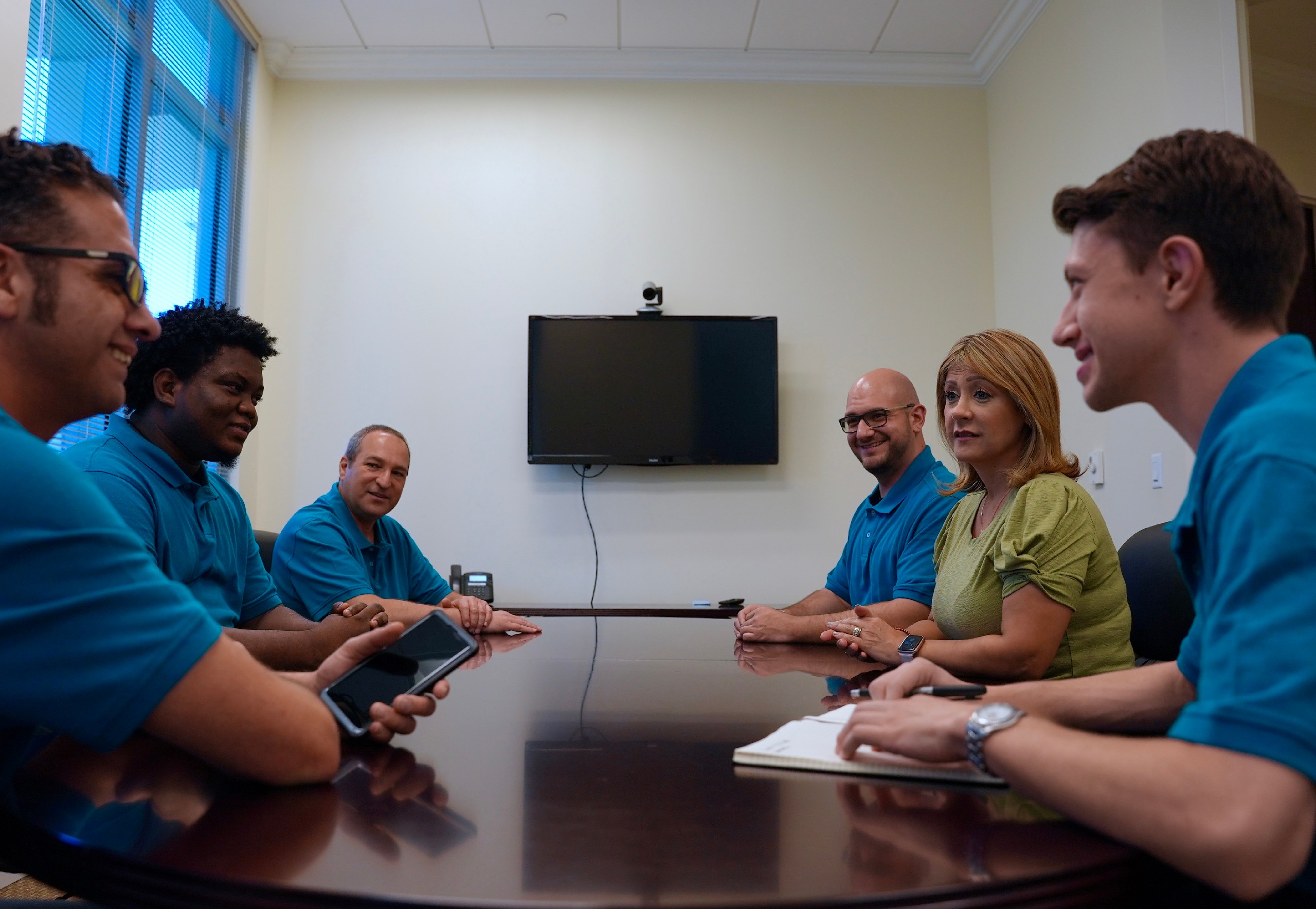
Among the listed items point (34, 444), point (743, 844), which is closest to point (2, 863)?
point (34, 444)

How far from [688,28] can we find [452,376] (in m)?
2.05

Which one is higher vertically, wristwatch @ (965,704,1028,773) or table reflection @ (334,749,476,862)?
wristwatch @ (965,704,1028,773)

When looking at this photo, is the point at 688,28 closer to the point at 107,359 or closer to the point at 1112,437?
the point at 1112,437

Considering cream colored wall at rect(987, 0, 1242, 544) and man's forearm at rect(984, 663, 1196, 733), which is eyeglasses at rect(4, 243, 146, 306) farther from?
cream colored wall at rect(987, 0, 1242, 544)

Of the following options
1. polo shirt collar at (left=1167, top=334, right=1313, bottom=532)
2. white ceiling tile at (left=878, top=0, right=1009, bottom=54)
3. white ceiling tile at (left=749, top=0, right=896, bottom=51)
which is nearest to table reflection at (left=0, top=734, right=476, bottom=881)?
polo shirt collar at (left=1167, top=334, right=1313, bottom=532)

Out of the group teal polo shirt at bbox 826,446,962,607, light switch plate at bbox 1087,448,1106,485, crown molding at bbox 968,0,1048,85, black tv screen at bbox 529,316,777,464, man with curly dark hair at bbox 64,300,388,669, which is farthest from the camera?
black tv screen at bbox 529,316,777,464

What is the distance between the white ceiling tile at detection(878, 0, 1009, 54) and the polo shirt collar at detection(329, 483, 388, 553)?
131 inches

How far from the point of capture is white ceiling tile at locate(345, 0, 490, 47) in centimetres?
416

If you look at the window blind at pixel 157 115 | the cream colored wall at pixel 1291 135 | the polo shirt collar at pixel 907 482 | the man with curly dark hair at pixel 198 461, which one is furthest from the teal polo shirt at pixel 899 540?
the cream colored wall at pixel 1291 135

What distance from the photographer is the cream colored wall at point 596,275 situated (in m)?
4.46

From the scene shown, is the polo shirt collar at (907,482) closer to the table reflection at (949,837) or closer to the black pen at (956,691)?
the black pen at (956,691)

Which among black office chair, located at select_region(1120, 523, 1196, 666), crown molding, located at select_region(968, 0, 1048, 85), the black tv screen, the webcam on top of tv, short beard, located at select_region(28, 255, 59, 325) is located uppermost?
crown molding, located at select_region(968, 0, 1048, 85)

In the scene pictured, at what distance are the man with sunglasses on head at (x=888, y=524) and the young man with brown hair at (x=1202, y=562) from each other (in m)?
1.19

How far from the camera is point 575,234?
4613 millimetres
